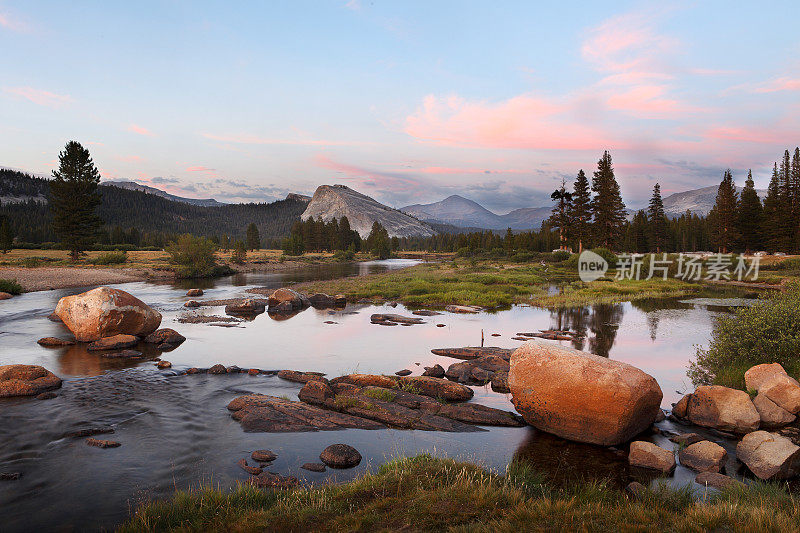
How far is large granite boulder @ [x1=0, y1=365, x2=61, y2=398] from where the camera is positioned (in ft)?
53.3

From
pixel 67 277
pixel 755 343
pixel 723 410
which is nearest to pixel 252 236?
pixel 67 277

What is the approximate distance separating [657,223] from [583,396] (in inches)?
4418

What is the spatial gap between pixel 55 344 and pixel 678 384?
32451 millimetres

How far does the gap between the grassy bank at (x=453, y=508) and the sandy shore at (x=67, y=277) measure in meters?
55.0

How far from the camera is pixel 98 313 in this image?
80.3ft

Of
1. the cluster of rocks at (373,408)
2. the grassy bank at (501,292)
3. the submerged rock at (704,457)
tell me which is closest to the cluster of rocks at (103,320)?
the cluster of rocks at (373,408)

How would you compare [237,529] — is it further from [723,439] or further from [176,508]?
[723,439]

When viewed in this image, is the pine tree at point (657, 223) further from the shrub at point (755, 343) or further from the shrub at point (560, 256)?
the shrub at point (755, 343)

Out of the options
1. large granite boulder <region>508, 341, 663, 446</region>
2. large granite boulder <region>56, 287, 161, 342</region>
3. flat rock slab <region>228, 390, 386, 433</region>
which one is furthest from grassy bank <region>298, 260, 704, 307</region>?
flat rock slab <region>228, 390, 386, 433</region>

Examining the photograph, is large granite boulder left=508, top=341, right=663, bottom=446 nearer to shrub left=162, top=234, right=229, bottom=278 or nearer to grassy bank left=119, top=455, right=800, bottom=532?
grassy bank left=119, top=455, right=800, bottom=532

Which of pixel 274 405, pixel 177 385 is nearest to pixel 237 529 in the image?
pixel 274 405

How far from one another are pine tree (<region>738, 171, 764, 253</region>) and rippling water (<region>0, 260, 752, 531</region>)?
82195 mm

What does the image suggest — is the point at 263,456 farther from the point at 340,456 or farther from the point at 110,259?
the point at 110,259

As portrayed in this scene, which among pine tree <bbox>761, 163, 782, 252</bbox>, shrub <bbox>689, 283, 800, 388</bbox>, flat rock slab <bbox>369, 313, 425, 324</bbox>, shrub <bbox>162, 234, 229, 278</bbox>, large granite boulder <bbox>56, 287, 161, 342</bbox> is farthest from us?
pine tree <bbox>761, 163, 782, 252</bbox>
